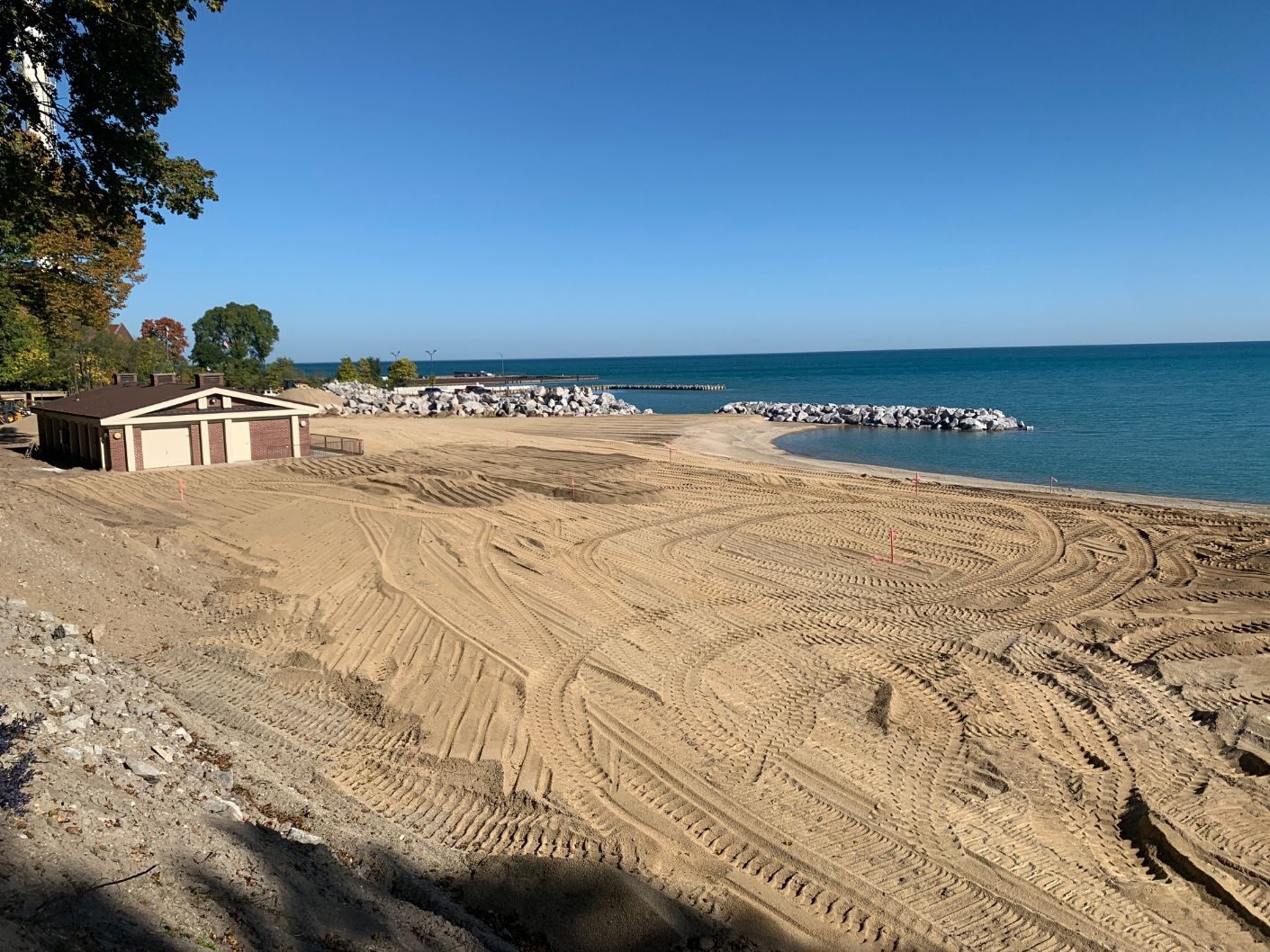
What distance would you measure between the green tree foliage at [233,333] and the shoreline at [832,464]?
73916 millimetres

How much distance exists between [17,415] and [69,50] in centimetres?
4795

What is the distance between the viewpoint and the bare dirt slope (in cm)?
823

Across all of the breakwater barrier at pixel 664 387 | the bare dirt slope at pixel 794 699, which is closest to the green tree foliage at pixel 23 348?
the bare dirt slope at pixel 794 699

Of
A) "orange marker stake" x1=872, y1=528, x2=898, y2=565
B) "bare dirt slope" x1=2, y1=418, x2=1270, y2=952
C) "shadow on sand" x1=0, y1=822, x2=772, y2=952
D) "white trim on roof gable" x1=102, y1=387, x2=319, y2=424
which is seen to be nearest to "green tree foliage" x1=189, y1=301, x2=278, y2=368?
"white trim on roof gable" x1=102, y1=387, x2=319, y2=424

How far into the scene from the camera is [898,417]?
60.5m

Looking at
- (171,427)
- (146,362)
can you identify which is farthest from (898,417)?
(146,362)

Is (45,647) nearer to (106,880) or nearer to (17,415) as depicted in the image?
(106,880)

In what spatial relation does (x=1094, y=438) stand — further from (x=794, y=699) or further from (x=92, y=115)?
(x=92, y=115)

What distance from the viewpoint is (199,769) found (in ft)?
26.2

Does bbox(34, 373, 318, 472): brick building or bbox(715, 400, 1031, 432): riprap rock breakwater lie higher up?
bbox(34, 373, 318, 472): brick building

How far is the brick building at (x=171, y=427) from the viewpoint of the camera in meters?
30.8

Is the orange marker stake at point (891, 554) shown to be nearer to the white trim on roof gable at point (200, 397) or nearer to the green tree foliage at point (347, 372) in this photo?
the white trim on roof gable at point (200, 397)

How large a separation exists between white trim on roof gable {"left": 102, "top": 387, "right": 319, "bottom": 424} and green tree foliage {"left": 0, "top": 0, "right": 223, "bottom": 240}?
21247mm

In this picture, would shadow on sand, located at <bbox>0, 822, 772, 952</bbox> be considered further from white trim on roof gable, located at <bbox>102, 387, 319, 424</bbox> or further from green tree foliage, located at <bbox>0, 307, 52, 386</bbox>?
green tree foliage, located at <bbox>0, 307, 52, 386</bbox>
